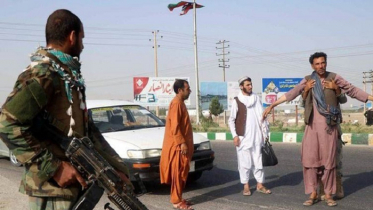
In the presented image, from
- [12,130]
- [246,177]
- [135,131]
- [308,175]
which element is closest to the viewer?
[12,130]

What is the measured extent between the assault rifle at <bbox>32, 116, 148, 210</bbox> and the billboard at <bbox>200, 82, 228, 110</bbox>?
2625cm

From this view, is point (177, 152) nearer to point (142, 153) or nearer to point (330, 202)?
point (142, 153)

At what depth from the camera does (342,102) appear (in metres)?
6.24

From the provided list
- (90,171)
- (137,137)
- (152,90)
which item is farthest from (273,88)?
(90,171)

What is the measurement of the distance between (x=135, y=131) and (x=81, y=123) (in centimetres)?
516

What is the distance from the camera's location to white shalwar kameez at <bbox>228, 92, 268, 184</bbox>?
23.2 ft

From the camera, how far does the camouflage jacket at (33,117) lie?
2369 mm

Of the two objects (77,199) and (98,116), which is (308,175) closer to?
(98,116)

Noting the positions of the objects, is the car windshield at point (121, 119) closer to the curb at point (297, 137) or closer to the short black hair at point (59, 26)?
the short black hair at point (59, 26)

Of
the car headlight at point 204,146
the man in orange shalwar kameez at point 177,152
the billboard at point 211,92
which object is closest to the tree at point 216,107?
the billboard at point 211,92

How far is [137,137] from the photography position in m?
7.36

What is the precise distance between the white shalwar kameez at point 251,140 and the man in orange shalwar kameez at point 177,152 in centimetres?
102

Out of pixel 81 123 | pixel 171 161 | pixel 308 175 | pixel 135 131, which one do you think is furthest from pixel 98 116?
pixel 81 123

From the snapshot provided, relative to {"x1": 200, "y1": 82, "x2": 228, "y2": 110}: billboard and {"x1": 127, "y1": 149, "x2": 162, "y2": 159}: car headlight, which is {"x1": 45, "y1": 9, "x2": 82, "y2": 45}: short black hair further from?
{"x1": 200, "y1": 82, "x2": 228, "y2": 110}: billboard
